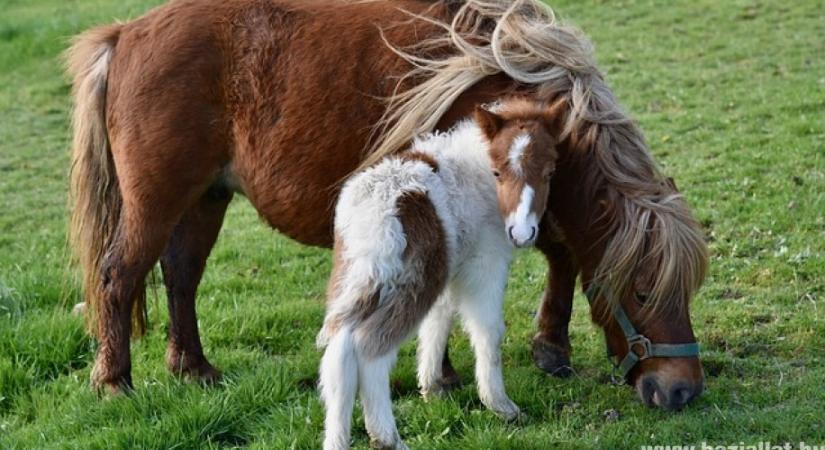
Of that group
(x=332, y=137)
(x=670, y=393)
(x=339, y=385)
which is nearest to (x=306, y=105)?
(x=332, y=137)

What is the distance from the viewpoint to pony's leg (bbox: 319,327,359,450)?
4.19 metres

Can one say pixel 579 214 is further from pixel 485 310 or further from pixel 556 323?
pixel 556 323

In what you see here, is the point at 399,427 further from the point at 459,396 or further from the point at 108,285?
the point at 108,285

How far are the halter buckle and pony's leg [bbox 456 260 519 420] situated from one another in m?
0.61

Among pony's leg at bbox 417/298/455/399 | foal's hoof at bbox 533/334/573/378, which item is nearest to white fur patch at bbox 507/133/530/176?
pony's leg at bbox 417/298/455/399

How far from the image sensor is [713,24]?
47.5 ft

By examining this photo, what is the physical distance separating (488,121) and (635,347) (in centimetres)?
125

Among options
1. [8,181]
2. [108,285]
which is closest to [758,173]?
[108,285]

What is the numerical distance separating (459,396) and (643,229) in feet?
4.13

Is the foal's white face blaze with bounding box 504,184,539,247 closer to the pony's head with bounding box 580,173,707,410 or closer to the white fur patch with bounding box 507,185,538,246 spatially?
the white fur patch with bounding box 507,185,538,246

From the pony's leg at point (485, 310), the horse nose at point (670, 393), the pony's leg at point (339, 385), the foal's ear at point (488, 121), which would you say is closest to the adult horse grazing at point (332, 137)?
the horse nose at point (670, 393)

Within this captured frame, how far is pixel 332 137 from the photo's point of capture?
506 cm

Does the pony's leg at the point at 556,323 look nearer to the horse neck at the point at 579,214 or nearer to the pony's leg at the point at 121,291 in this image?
the horse neck at the point at 579,214

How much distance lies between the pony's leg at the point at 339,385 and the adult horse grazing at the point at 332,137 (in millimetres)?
1082
